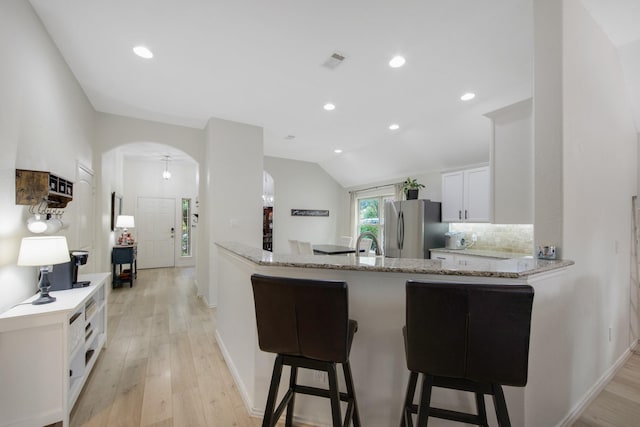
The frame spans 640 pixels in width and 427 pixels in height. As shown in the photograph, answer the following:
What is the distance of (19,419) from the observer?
1.57 m

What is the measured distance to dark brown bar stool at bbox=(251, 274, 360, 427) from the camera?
3.95ft

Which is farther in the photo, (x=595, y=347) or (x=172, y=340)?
(x=172, y=340)

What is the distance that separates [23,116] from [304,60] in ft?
7.35

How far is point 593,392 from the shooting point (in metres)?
2.05

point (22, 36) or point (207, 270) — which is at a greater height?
point (22, 36)

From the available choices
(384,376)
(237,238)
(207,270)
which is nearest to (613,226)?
(384,376)

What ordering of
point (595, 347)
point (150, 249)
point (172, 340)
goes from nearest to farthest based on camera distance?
point (595, 347), point (172, 340), point (150, 249)

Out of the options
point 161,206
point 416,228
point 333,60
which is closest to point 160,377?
point 333,60

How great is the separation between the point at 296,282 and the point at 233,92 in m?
2.87

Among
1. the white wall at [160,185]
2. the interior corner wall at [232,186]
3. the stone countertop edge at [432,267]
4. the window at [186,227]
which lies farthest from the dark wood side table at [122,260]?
the stone countertop edge at [432,267]

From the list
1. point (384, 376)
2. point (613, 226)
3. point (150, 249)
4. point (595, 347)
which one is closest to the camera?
point (384, 376)

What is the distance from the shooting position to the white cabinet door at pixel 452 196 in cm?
445

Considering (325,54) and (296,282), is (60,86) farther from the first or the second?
(296,282)

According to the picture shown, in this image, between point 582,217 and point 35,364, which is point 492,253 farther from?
point 35,364
